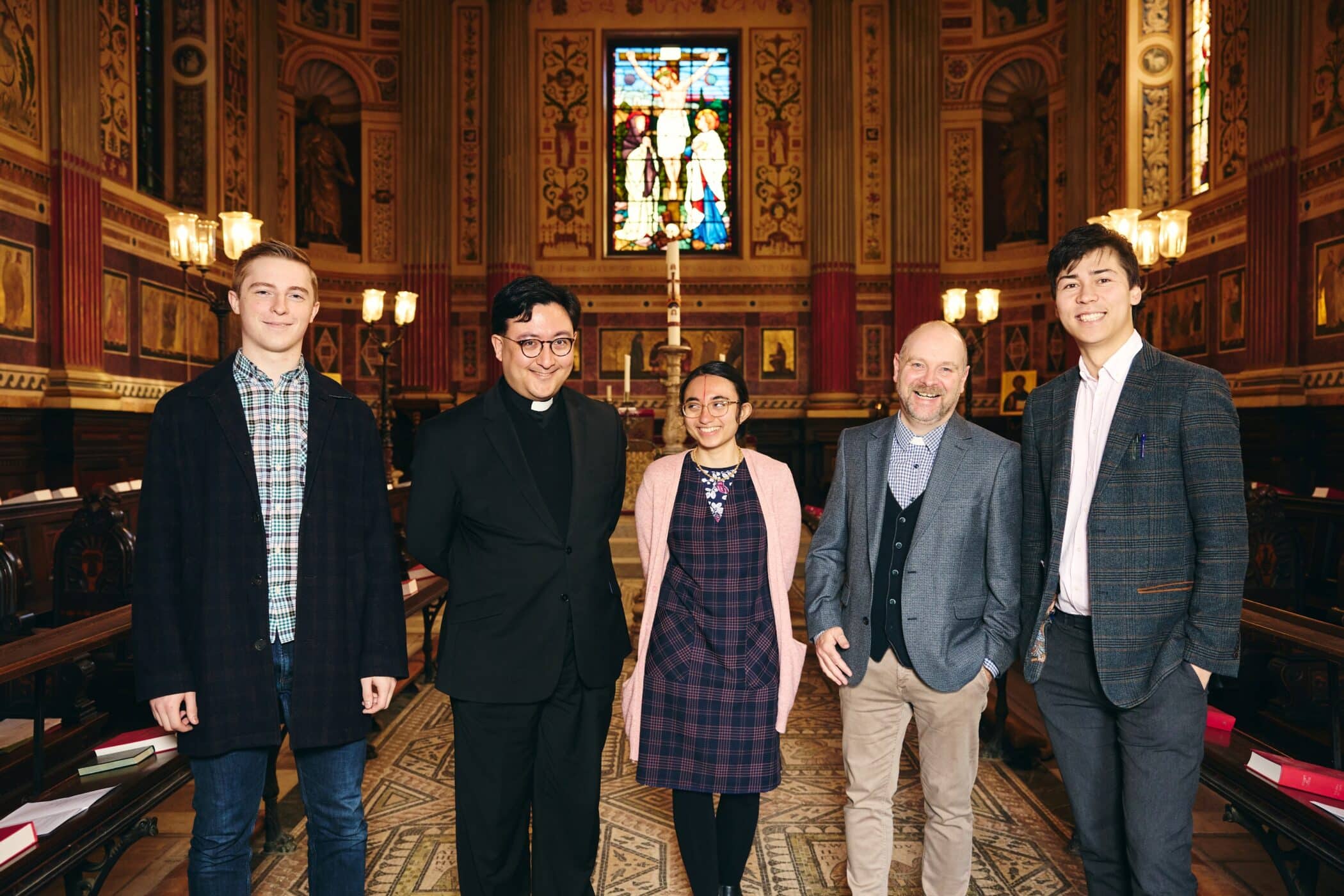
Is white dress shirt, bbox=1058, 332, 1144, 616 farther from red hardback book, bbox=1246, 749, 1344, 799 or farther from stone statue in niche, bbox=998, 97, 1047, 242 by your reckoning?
stone statue in niche, bbox=998, 97, 1047, 242

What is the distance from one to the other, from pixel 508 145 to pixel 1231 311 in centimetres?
1026

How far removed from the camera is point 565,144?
14312mm

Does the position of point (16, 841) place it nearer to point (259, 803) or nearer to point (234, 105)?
point (259, 803)

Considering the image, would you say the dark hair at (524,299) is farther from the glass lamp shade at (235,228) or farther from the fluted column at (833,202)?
the fluted column at (833,202)

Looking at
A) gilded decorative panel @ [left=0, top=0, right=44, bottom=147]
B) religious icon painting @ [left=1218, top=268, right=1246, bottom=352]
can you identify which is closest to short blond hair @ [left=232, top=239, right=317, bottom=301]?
gilded decorative panel @ [left=0, top=0, right=44, bottom=147]

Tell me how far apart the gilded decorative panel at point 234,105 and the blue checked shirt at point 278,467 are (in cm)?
1098

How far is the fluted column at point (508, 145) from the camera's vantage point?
13750mm

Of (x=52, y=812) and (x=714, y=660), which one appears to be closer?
(x=52, y=812)

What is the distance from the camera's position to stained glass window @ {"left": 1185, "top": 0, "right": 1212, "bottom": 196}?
33.7 feet

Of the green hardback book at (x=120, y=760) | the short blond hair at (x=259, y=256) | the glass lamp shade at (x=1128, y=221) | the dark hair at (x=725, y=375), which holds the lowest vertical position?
the green hardback book at (x=120, y=760)

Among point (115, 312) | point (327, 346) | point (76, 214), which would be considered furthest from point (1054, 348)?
point (76, 214)

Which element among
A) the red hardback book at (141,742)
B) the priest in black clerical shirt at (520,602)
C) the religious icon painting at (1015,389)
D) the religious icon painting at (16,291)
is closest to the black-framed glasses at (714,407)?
the priest in black clerical shirt at (520,602)

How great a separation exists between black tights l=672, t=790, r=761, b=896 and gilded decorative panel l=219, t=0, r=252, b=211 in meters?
11.6

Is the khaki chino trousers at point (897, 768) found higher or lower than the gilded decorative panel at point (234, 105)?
lower
